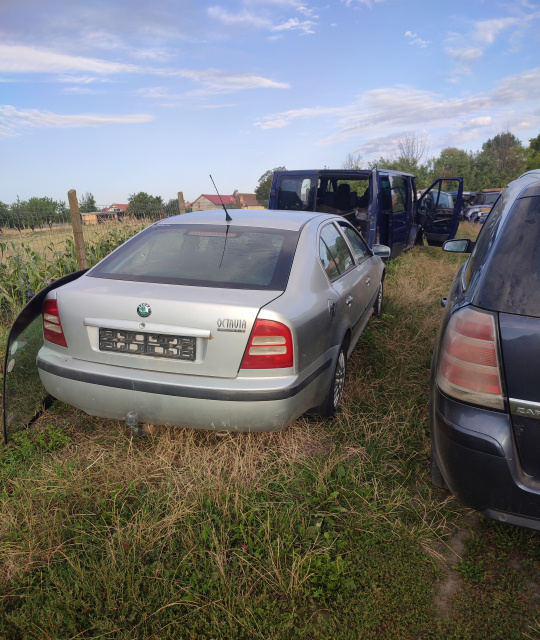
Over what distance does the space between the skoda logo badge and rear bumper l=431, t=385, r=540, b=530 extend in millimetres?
1549

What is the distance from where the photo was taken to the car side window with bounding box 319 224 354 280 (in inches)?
Answer: 137

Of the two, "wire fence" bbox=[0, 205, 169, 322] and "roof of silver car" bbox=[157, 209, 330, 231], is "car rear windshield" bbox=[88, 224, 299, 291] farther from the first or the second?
"wire fence" bbox=[0, 205, 169, 322]

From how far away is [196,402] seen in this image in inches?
101

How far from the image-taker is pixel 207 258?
10.2ft

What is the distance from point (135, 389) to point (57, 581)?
0.96m

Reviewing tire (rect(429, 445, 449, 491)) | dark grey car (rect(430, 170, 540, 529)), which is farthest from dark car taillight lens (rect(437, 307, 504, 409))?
tire (rect(429, 445, 449, 491))

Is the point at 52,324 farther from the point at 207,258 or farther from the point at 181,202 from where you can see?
the point at 181,202

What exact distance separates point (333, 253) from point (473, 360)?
6.67 feet

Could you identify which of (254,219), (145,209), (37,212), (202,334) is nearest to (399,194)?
(145,209)

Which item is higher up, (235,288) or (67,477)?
(235,288)

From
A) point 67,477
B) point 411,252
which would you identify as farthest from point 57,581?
point 411,252

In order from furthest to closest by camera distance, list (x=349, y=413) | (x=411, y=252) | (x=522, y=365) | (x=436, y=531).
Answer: (x=411, y=252) < (x=349, y=413) < (x=436, y=531) < (x=522, y=365)

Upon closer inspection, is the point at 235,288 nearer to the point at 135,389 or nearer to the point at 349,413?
the point at 135,389

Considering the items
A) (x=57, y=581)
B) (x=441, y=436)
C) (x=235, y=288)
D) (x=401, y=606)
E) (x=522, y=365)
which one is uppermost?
(x=235, y=288)
